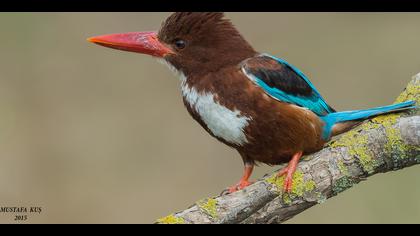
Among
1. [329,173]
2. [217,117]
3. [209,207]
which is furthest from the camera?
[217,117]

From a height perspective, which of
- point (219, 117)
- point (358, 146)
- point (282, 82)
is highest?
point (282, 82)

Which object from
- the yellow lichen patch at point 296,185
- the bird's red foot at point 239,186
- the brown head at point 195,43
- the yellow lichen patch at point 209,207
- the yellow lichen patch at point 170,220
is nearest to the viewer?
the yellow lichen patch at point 170,220

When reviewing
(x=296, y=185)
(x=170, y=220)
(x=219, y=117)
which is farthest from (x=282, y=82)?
(x=170, y=220)

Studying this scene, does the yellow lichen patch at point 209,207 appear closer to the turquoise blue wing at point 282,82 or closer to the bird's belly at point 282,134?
the bird's belly at point 282,134

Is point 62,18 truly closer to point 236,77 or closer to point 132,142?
point 132,142

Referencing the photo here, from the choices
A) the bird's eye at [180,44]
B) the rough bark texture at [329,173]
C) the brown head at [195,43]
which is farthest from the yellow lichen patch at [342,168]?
the bird's eye at [180,44]

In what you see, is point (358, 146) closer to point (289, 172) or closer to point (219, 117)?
point (289, 172)

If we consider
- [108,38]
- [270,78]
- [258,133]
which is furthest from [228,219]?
[108,38]
